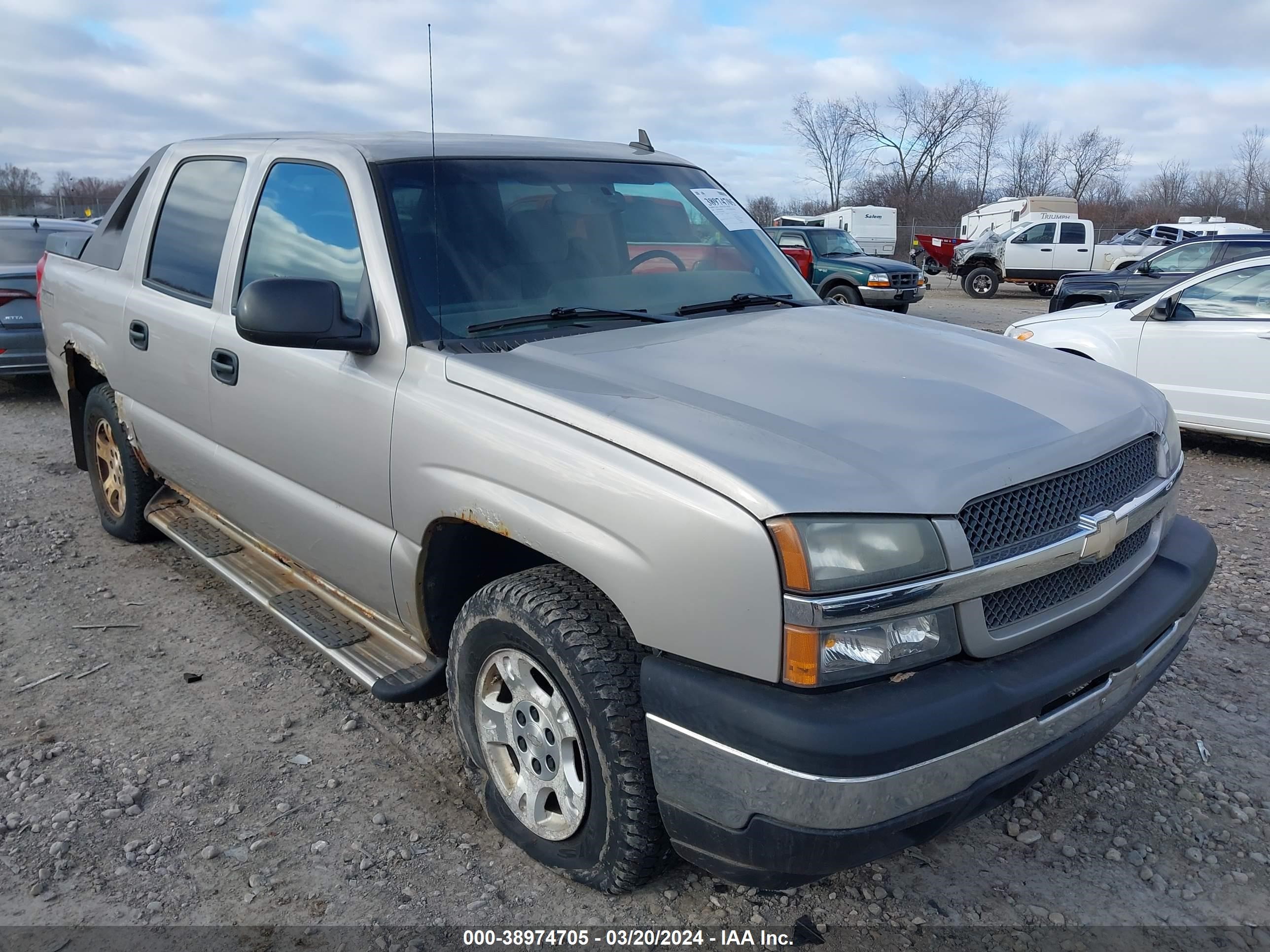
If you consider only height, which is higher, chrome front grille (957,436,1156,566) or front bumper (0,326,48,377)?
chrome front grille (957,436,1156,566)

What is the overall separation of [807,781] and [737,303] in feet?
6.37

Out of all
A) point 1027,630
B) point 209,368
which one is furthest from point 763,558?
point 209,368

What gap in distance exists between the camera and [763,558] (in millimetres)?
1955

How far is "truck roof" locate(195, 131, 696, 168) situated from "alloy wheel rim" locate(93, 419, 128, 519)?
1.69 metres

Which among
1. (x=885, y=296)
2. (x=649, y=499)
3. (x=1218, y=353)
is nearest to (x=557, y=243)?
(x=649, y=499)

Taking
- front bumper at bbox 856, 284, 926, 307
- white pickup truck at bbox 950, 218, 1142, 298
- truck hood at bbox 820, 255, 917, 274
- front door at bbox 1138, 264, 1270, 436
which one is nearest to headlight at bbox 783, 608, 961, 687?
front door at bbox 1138, 264, 1270, 436

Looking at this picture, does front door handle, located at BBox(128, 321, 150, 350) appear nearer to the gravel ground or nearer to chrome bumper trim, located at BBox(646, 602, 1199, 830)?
the gravel ground

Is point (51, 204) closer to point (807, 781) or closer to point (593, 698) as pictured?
point (593, 698)

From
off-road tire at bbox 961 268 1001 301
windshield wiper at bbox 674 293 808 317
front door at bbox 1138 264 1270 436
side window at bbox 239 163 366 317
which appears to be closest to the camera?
side window at bbox 239 163 366 317

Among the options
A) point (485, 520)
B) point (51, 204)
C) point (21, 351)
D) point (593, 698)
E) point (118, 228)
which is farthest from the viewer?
point (51, 204)

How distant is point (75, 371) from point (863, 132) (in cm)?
5683

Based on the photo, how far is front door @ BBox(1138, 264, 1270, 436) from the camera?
7.03m

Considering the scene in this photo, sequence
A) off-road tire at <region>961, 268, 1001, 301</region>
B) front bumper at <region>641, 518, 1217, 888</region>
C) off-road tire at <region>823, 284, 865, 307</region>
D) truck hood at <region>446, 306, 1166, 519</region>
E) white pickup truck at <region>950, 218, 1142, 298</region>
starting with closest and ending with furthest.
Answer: front bumper at <region>641, 518, 1217, 888</region>, truck hood at <region>446, 306, 1166, 519</region>, off-road tire at <region>823, 284, 865, 307</region>, white pickup truck at <region>950, 218, 1142, 298</region>, off-road tire at <region>961, 268, 1001, 301</region>

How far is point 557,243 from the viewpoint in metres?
3.21
